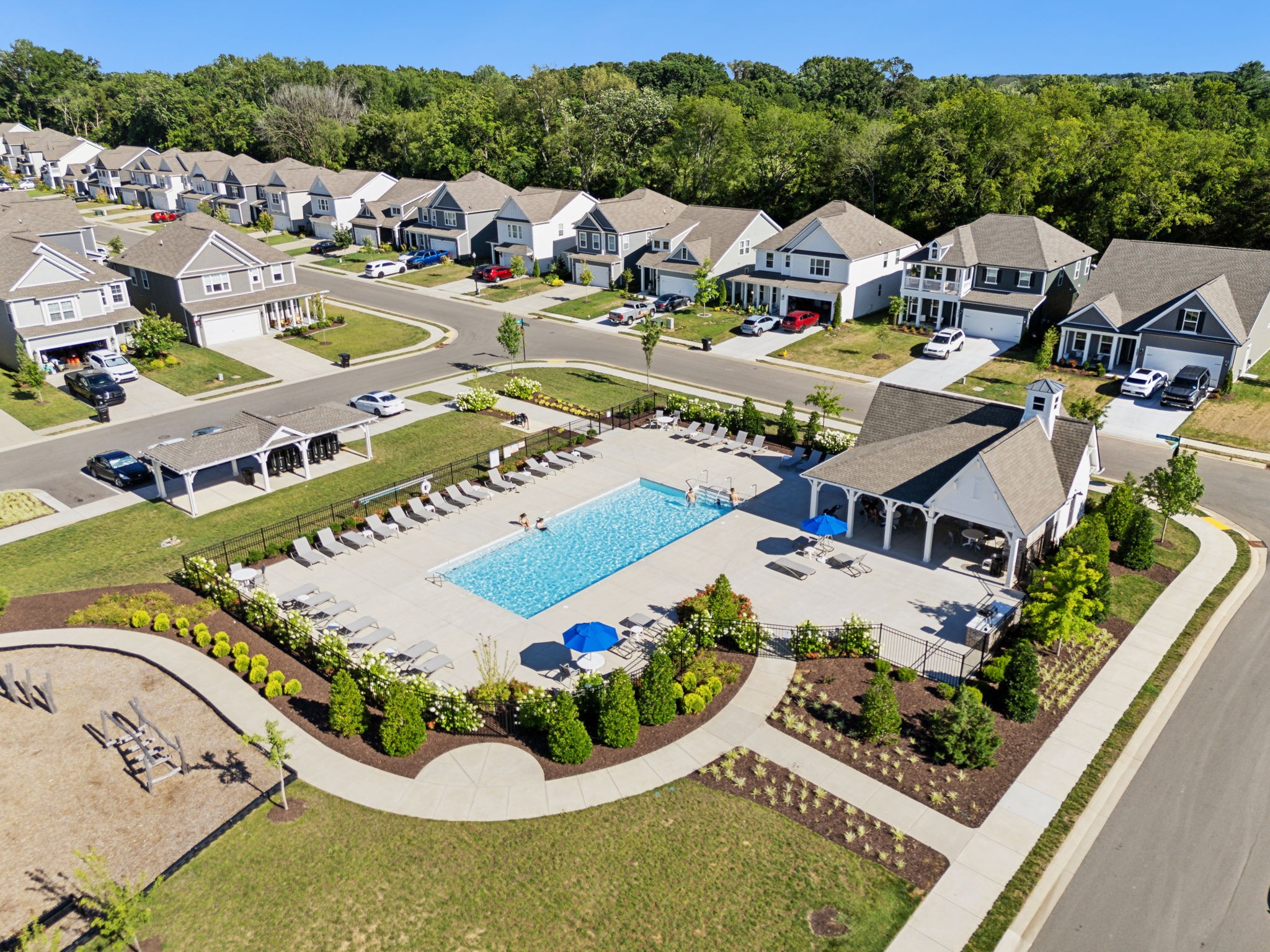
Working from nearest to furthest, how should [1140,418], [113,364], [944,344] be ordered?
[1140,418]
[113,364]
[944,344]

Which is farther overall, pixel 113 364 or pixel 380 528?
pixel 113 364

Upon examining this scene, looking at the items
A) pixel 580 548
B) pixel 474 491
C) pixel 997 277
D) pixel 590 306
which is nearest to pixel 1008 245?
pixel 997 277

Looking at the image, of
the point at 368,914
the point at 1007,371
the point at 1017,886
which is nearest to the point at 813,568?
the point at 1017,886

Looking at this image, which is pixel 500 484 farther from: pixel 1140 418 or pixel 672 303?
pixel 1140 418

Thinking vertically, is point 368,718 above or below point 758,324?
below

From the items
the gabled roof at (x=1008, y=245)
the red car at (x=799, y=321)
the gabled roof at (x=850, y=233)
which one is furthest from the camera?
the gabled roof at (x=850, y=233)

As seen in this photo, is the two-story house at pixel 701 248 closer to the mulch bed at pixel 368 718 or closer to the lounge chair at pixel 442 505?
the lounge chair at pixel 442 505

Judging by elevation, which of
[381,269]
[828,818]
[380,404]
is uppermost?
[381,269]

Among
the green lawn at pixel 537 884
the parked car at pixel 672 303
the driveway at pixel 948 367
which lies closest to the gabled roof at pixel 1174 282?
the driveway at pixel 948 367
